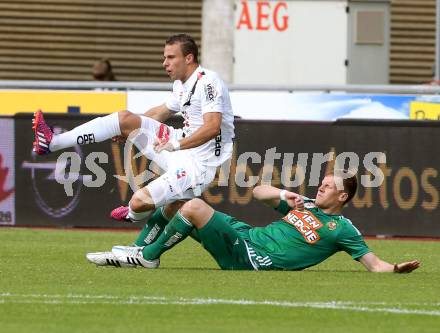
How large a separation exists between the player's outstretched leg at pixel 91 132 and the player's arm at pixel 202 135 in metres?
0.41

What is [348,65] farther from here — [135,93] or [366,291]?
[366,291]

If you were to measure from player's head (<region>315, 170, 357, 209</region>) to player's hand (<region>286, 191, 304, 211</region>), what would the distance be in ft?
0.68

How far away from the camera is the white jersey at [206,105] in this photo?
479 inches

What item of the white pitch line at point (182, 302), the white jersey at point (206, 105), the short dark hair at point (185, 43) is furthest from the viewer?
the short dark hair at point (185, 43)

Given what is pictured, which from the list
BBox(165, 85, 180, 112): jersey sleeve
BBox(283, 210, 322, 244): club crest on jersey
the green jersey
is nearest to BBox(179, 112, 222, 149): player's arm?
BBox(165, 85, 180, 112): jersey sleeve

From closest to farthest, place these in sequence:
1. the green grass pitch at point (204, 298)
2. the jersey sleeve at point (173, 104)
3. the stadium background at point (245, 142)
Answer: the green grass pitch at point (204, 298) < the jersey sleeve at point (173, 104) < the stadium background at point (245, 142)

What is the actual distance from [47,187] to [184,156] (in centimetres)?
550

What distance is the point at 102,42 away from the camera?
95.8 feet

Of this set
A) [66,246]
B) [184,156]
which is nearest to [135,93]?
[66,246]

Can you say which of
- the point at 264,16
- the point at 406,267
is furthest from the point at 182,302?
the point at 264,16

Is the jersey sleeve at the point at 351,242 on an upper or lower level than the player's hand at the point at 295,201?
lower

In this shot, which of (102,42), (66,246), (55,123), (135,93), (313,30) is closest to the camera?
(66,246)

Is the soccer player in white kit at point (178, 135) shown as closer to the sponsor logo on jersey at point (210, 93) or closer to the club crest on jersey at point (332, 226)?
the sponsor logo on jersey at point (210, 93)

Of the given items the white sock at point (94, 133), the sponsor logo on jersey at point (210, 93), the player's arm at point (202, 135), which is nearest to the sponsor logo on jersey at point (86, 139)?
the white sock at point (94, 133)
